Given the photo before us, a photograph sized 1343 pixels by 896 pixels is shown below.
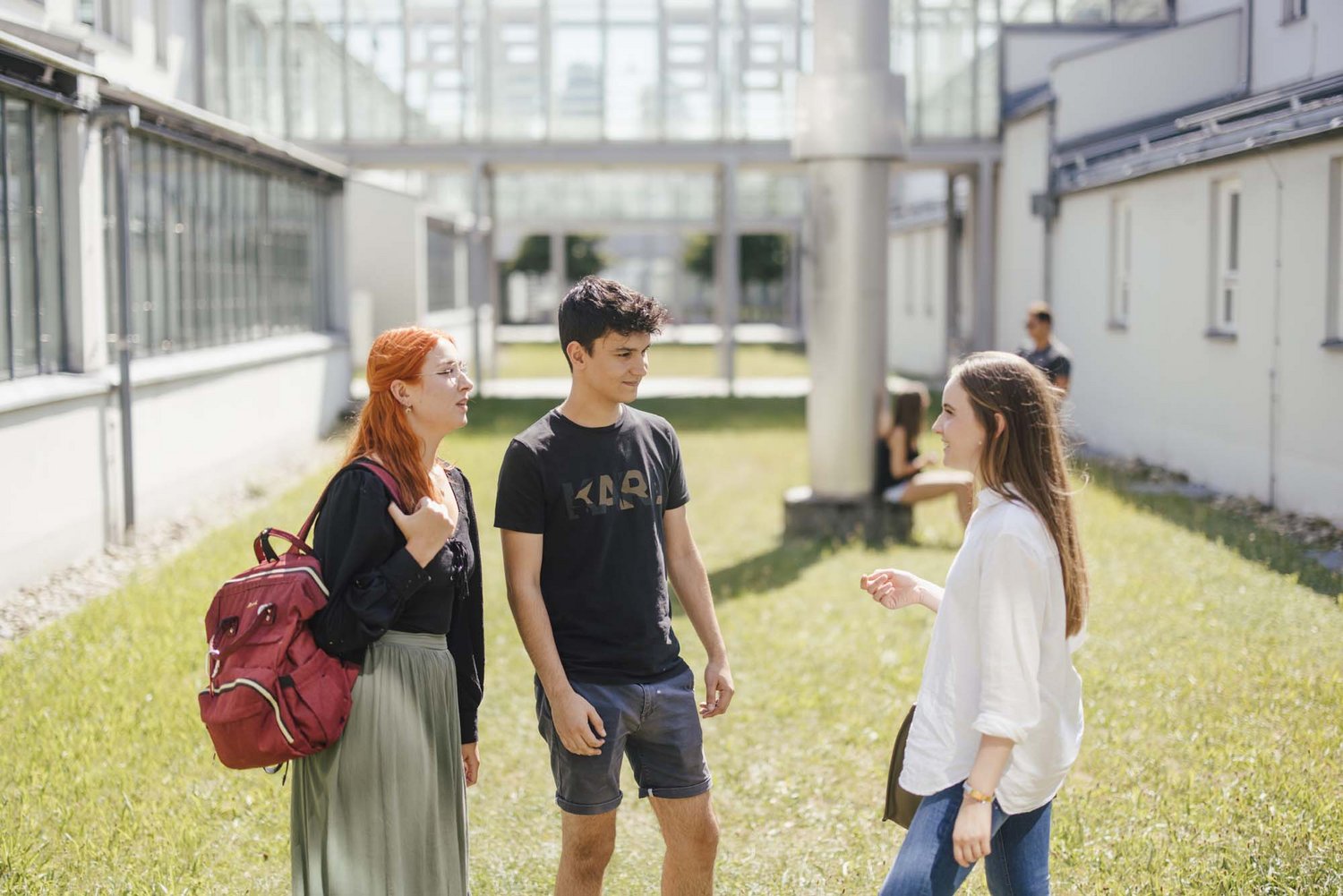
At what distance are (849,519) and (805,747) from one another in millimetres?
5484

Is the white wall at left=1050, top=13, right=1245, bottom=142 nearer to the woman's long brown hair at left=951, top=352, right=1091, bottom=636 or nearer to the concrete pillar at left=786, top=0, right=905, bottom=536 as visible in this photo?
the concrete pillar at left=786, top=0, right=905, bottom=536

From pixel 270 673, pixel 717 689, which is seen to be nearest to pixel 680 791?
pixel 717 689

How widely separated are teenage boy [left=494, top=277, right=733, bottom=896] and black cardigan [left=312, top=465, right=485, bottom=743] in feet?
0.79

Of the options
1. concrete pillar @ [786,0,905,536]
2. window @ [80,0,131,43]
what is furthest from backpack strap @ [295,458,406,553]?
window @ [80,0,131,43]

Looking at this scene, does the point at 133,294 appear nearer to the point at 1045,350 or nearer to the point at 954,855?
the point at 1045,350

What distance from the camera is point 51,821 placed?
5535mm

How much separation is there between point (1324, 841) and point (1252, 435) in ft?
31.3

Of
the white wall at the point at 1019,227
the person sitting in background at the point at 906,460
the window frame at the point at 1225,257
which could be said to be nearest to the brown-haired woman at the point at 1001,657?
the person sitting in background at the point at 906,460

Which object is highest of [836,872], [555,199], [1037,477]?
[555,199]

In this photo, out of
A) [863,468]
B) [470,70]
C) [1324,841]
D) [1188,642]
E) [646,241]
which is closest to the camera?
[1324,841]

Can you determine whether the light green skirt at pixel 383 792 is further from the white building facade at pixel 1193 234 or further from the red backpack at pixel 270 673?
the white building facade at pixel 1193 234

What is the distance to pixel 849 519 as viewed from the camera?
12.1 metres

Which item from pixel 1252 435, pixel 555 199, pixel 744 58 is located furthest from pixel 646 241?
pixel 1252 435

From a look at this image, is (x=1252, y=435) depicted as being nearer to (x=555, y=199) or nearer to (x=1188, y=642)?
(x=1188, y=642)
